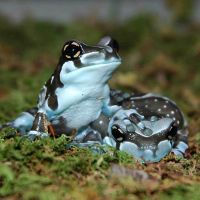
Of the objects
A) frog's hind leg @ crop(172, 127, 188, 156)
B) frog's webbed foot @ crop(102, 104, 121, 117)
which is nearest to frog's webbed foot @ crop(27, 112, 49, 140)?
frog's webbed foot @ crop(102, 104, 121, 117)

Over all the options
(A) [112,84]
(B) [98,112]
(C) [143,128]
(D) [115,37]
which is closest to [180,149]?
(C) [143,128]

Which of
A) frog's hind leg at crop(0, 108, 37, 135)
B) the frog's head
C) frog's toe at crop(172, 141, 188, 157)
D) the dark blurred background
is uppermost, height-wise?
the frog's head

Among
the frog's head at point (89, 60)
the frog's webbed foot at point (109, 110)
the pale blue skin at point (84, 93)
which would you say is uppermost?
the frog's head at point (89, 60)

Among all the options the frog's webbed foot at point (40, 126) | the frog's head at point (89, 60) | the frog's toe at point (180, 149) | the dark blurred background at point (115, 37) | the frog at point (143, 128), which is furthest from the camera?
the dark blurred background at point (115, 37)

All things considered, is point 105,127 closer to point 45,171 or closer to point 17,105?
point 45,171

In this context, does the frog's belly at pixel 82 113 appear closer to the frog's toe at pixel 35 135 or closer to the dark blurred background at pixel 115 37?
the frog's toe at pixel 35 135

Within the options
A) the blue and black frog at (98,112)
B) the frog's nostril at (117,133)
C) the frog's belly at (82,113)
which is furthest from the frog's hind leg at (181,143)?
the frog's belly at (82,113)

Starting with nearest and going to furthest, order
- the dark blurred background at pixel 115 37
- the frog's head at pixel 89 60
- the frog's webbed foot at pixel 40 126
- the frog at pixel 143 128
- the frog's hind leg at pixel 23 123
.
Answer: the frog's head at pixel 89 60 < the frog at pixel 143 128 < the frog's webbed foot at pixel 40 126 < the frog's hind leg at pixel 23 123 < the dark blurred background at pixel 115 37

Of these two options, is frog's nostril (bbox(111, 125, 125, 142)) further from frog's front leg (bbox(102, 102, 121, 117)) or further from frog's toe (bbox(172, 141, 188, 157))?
frog's toe (bbox(172, 141, 188, 157))
